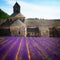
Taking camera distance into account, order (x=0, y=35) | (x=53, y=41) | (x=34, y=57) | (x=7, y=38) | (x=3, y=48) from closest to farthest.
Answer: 1. (x=34, y=57)
2. (x=3, y=48)
3. (x=0, y=35)
4. (x=53, y=41)
5. (x=7, y=38)

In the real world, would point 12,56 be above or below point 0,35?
below

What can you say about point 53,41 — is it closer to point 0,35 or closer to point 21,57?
point 0,35

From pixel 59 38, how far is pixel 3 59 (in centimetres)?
320

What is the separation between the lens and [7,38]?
1088 cm

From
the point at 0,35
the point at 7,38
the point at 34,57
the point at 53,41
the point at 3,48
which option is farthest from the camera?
the point at 7,38

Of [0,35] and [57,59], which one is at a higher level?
[0,35]

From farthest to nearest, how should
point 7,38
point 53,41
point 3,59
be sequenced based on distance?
point 7,38
point 53,41
point 3,59

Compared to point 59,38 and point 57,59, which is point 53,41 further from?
point 57,59

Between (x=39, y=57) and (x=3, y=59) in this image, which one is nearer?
(x=3, y=59)

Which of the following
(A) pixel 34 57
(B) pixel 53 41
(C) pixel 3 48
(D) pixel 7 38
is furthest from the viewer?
(D) pixel 7 38

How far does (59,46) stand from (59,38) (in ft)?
1.16

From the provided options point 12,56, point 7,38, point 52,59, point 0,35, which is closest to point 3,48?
point 0,35

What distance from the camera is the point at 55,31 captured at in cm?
994

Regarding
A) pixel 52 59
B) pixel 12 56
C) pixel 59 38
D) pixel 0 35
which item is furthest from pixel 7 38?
pixel 52 59
